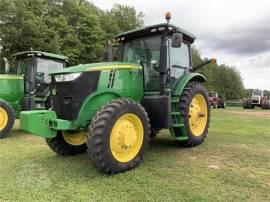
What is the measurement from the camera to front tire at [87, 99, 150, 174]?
14.0 ft

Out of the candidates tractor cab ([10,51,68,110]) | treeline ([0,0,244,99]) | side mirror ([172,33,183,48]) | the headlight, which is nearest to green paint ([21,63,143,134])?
the headlight

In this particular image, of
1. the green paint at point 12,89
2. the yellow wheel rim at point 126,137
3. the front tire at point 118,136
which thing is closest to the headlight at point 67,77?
the front tire at point 118,136

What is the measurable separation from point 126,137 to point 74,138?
4.76 feet

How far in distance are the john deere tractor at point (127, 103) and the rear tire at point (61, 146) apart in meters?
0.02

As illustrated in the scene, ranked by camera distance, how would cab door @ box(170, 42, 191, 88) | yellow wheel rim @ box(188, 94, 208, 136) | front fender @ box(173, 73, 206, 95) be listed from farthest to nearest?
1. yellow wheel rim @ box(188, 94, 208, 136)
2. cab door @ box(170, 42, 191, 88)
3. front fender @ box(173, 73, 206, 95)

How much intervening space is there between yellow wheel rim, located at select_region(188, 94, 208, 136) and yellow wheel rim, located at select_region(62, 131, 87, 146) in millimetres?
2039

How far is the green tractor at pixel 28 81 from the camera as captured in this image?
891cm

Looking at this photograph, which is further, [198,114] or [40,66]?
[40,66]

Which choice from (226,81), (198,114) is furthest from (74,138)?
(226,81)

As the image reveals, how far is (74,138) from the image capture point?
5.74 m

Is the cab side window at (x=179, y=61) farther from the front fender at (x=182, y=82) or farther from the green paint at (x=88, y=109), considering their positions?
the green paint at (x=88, y=109)

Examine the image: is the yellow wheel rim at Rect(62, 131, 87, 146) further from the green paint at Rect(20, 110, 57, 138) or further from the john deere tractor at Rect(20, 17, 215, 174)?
the green paint at Rect(20, 110, 57, 138)

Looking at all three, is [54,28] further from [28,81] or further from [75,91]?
[75,91]

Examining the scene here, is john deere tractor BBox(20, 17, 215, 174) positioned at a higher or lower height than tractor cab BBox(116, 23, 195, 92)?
lower
